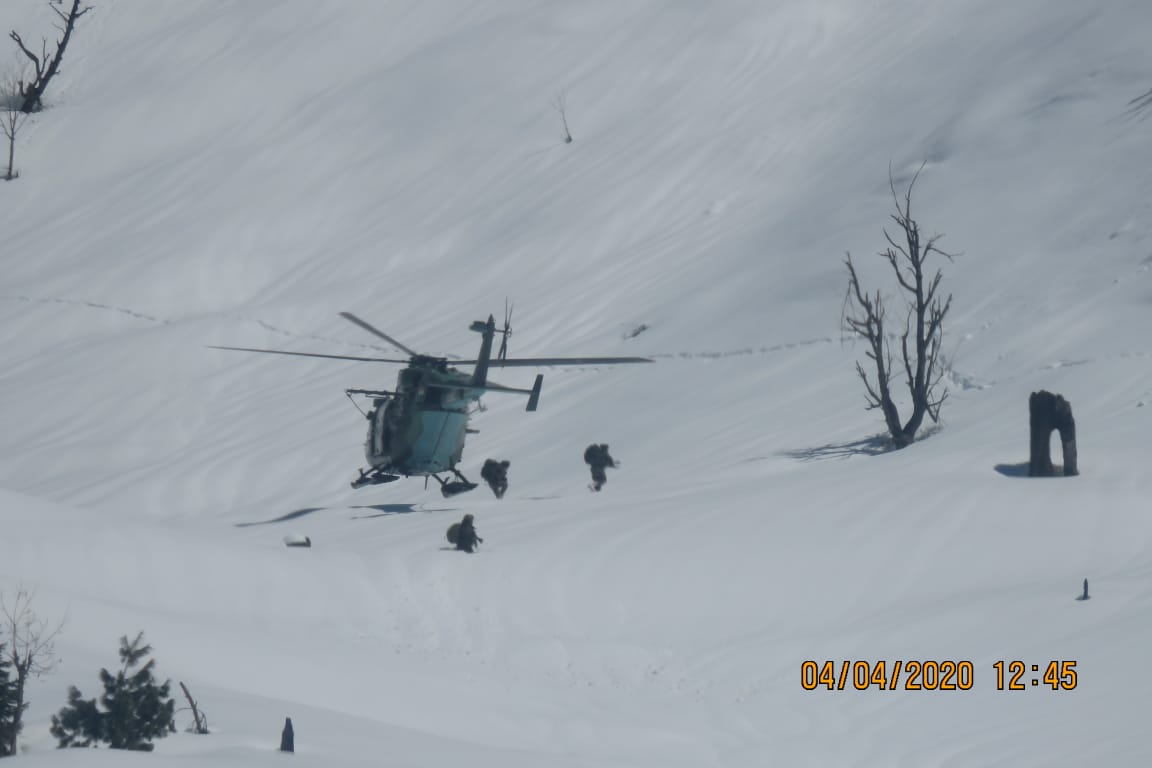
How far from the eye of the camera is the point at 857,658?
1452 centimetres

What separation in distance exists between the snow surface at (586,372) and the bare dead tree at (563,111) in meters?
0.38

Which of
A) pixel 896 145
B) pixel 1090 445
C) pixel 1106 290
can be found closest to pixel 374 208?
pixel 896 145

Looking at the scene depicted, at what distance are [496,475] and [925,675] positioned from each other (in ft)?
33.1

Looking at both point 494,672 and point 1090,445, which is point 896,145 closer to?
point 1090,445

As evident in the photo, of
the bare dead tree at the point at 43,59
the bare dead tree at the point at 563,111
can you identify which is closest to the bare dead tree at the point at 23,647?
the bare dead tree at the point at 563,111

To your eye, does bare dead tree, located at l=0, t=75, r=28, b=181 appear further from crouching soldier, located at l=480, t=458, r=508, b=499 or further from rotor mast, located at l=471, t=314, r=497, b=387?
rotor mast, located at l=471, t=314, r=497, b=387

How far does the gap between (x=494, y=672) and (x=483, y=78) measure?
96.7ft

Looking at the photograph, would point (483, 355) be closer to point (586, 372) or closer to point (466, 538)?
point (466, 538)

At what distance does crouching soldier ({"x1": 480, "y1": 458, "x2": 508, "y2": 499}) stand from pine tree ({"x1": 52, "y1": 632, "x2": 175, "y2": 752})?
1238 centimetres

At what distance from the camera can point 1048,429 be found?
1806 cm

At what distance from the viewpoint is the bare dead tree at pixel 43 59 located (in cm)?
4709

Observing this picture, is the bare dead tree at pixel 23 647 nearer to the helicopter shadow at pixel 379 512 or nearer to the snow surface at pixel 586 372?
the snow surface at pixel 586 372

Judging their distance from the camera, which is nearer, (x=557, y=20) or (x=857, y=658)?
(x=857, y=658)

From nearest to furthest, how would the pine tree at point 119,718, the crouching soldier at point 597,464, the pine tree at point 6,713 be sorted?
the pine tree at point 6,713 < the pine tree at point 119,718 < the crouching soldier at point 597,464
